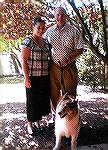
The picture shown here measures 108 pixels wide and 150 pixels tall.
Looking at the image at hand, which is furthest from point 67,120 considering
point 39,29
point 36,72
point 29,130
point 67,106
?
point 39,29

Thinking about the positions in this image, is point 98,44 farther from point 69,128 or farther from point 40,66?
point 69,128

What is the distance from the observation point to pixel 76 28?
7.73ft

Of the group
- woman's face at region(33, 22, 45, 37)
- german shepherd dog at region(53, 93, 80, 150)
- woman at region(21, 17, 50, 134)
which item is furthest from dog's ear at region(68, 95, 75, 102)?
woman's face at region(33, 22, 45, 37)

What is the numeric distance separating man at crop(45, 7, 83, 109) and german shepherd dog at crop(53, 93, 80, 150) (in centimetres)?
6

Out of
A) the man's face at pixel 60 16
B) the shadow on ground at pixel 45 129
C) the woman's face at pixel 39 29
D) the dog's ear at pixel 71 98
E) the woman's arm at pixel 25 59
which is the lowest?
the shadow on ground at pixel 45 129

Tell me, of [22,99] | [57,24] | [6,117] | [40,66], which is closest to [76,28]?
[57,24]

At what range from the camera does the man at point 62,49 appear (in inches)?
91.2

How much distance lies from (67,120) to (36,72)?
1.26 feet

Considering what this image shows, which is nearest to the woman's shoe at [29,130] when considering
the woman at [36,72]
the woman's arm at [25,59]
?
the woman at [36,72]

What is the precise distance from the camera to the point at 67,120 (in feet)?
7.61

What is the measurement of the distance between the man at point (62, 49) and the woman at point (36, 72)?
0.05 m

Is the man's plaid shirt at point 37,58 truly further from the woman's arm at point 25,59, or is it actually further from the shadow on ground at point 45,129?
the shadow on ground at point 45,129

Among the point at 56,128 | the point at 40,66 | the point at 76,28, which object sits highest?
the point at 76,28

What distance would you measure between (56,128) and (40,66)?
440 mm
